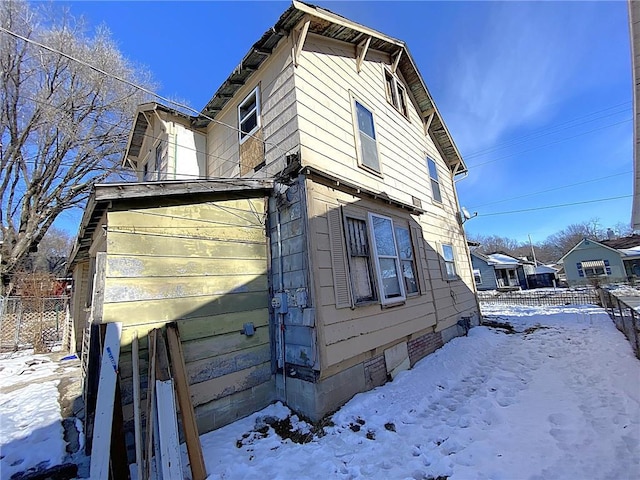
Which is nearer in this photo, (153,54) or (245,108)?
(245,108)

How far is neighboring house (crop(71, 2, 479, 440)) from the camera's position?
147 inches

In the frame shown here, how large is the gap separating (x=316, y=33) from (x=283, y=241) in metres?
4.32

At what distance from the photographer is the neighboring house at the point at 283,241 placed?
12.2 feet

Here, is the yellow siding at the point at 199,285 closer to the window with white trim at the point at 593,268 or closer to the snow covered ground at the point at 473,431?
the snow covered ground at the point at 473,431

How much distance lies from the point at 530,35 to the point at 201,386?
12.0 meters

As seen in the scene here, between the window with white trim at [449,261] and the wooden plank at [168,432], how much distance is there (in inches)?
306

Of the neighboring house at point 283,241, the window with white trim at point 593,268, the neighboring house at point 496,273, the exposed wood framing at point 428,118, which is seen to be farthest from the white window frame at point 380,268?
the window with white trim at point 593,268

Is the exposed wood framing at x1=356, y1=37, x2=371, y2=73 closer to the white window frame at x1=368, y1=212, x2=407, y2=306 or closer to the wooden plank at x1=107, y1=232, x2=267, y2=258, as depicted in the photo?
the white window frame at x1=368, y1=212, x2=407, y2=306

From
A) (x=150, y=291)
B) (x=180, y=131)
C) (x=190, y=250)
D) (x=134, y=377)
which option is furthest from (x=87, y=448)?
(x=180, y=131)

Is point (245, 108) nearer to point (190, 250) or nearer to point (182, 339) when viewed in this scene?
point (190, 250)

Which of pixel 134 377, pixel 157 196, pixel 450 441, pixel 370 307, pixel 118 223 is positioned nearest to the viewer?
pixel 134 377

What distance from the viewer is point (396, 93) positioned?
844 cm

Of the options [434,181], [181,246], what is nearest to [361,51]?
[434,181]

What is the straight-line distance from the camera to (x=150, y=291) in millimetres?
3592
